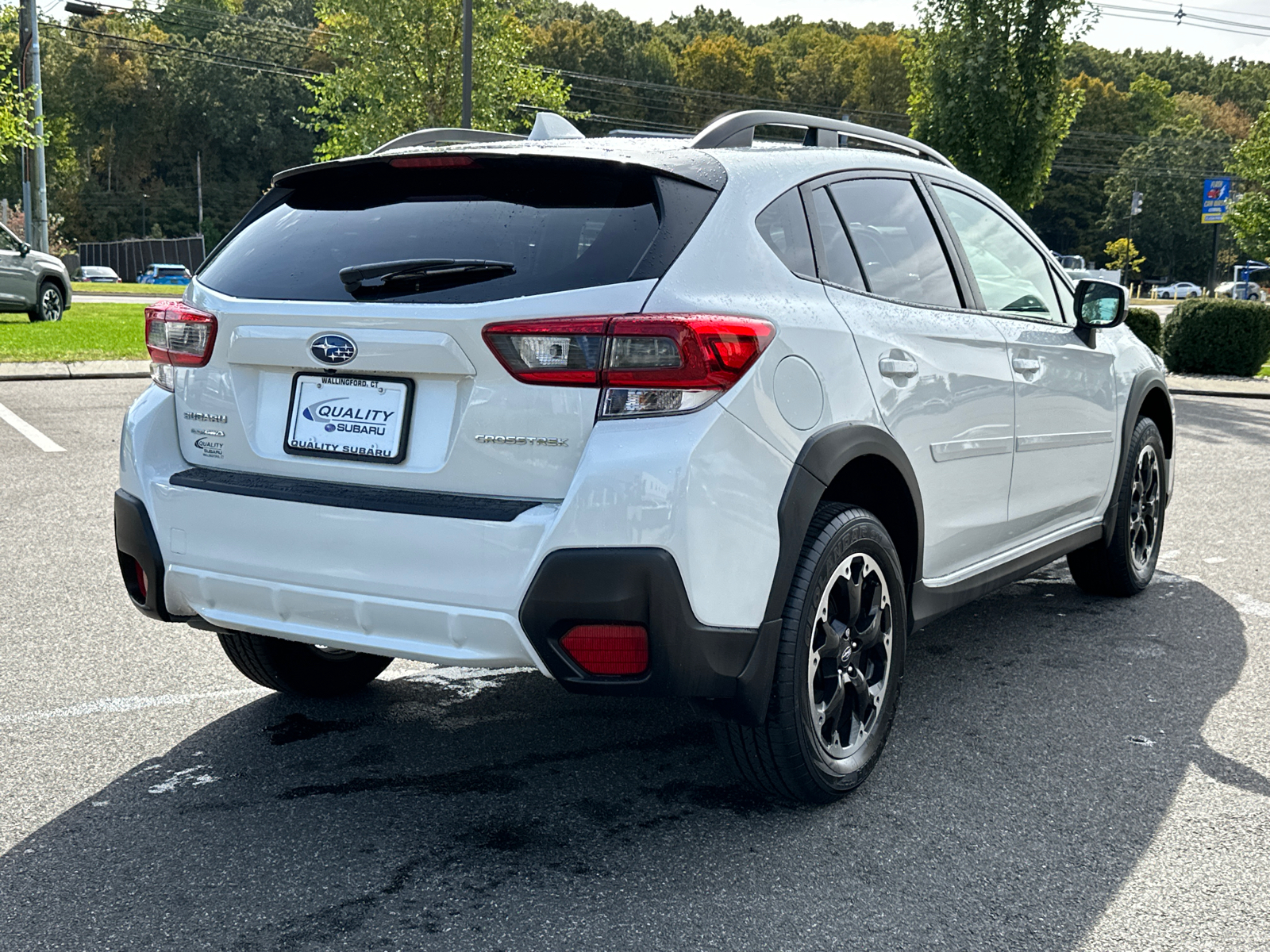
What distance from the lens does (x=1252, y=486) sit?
8953 mm

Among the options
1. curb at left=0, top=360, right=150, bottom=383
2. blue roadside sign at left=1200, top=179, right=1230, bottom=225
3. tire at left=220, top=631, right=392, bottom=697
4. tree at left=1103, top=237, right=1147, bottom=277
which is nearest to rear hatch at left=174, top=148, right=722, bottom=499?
tire at left=220, top=631, right=392, bottom=697

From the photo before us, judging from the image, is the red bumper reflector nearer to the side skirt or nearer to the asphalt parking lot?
the asphalt parking lot

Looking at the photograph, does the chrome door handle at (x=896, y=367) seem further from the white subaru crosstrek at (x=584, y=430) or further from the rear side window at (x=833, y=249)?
the rear side window at (x=833, y=249)

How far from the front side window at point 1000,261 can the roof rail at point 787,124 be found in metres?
0.26

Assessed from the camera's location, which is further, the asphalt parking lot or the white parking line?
the white parking line

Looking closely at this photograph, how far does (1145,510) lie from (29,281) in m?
20.7

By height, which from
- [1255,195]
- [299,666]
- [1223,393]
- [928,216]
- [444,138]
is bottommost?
[1223,393]

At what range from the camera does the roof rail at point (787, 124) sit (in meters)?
3.45

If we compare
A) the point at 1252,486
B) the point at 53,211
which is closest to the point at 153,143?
the point at 53,211

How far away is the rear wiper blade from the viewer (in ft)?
9.64

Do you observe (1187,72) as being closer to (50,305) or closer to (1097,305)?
(50,305)

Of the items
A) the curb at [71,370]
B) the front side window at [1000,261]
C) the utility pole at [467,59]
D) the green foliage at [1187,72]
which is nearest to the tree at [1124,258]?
the green foliage at [1187,72]

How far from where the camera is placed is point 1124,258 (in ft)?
288

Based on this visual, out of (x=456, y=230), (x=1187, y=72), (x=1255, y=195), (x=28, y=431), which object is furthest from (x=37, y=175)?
(x=1187, y=72)
